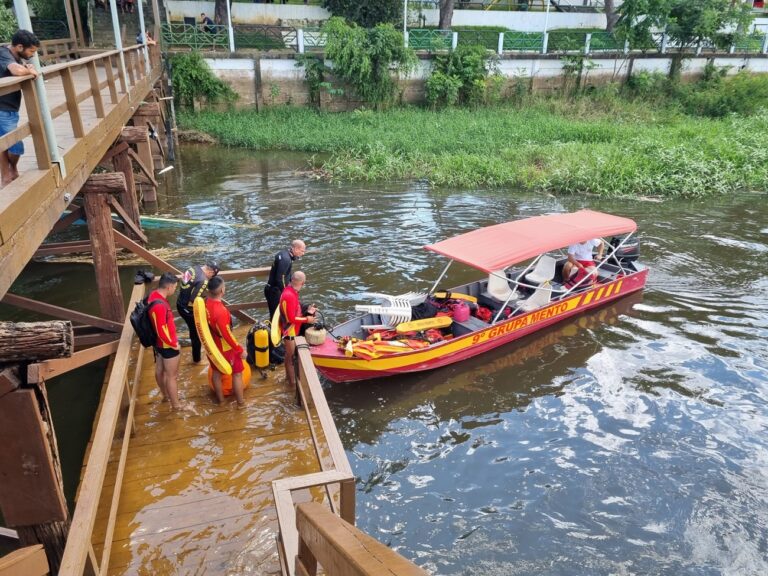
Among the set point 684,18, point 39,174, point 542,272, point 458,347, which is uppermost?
point 684,18

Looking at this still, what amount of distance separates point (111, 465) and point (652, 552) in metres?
5.83

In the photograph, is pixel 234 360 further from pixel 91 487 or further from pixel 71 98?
pixel 71 98

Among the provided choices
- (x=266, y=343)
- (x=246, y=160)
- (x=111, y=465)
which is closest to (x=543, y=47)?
(x=246, y=160)

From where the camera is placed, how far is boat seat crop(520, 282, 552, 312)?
9945 mm

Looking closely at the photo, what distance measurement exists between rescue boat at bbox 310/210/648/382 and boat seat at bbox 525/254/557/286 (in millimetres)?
19

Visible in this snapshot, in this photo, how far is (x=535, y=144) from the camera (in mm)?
22266

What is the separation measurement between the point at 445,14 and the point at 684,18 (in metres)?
12.5

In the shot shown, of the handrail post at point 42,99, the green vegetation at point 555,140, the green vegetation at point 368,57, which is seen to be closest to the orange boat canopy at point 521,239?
the handrail post at point 42,99

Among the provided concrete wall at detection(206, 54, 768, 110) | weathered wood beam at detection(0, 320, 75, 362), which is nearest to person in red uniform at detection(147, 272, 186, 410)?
weathered wood beam at detection(0, 320, 75, 362)

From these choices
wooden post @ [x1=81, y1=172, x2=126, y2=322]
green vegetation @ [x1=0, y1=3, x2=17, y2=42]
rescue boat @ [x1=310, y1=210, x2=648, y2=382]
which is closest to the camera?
wooden post @ [x1=81, y1=172, x2=126, y2=322]

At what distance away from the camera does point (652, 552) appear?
616 cm

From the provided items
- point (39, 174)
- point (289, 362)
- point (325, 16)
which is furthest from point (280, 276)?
point (325, 16)

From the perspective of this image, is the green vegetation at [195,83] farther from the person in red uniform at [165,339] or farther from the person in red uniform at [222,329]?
the person in red uniform at [222,329]

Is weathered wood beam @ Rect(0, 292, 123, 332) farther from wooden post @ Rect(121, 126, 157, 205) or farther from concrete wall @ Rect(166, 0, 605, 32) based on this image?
concrete wall @ Rect(166, 0, 605, 32)
